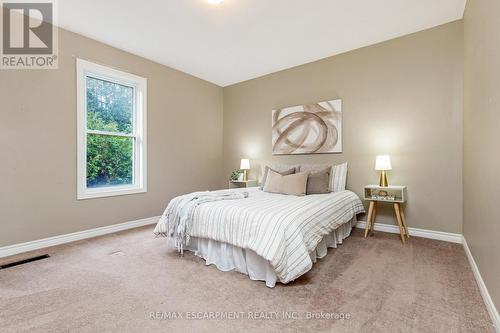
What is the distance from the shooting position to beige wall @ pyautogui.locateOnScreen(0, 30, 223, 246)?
264 cm

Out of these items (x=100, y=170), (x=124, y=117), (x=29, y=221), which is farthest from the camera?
(x=124, y=117)

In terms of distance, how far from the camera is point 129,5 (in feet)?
8.48

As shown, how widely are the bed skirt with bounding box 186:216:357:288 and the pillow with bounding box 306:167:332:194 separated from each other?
2.13 ft

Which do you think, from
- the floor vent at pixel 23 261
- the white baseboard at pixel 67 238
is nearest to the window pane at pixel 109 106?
the white baseboard at pixel 67 238

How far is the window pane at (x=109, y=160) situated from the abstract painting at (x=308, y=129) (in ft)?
8.08

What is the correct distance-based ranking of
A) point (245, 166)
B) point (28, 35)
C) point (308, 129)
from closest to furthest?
point (28, 35), point (308, 129), point (245, 166)

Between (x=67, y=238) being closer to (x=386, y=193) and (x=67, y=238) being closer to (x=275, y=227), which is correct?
(x=275, y=227)

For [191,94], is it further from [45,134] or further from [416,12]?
[416,12]

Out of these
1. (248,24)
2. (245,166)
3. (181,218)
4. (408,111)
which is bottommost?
(181,218)

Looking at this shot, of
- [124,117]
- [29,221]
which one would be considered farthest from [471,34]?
[29,221]

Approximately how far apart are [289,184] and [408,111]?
1.85 metres

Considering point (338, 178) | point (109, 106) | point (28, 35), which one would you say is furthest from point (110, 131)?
point (338, 178)

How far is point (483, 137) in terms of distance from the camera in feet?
6.00

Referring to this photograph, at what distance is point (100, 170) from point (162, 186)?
3.19ft
